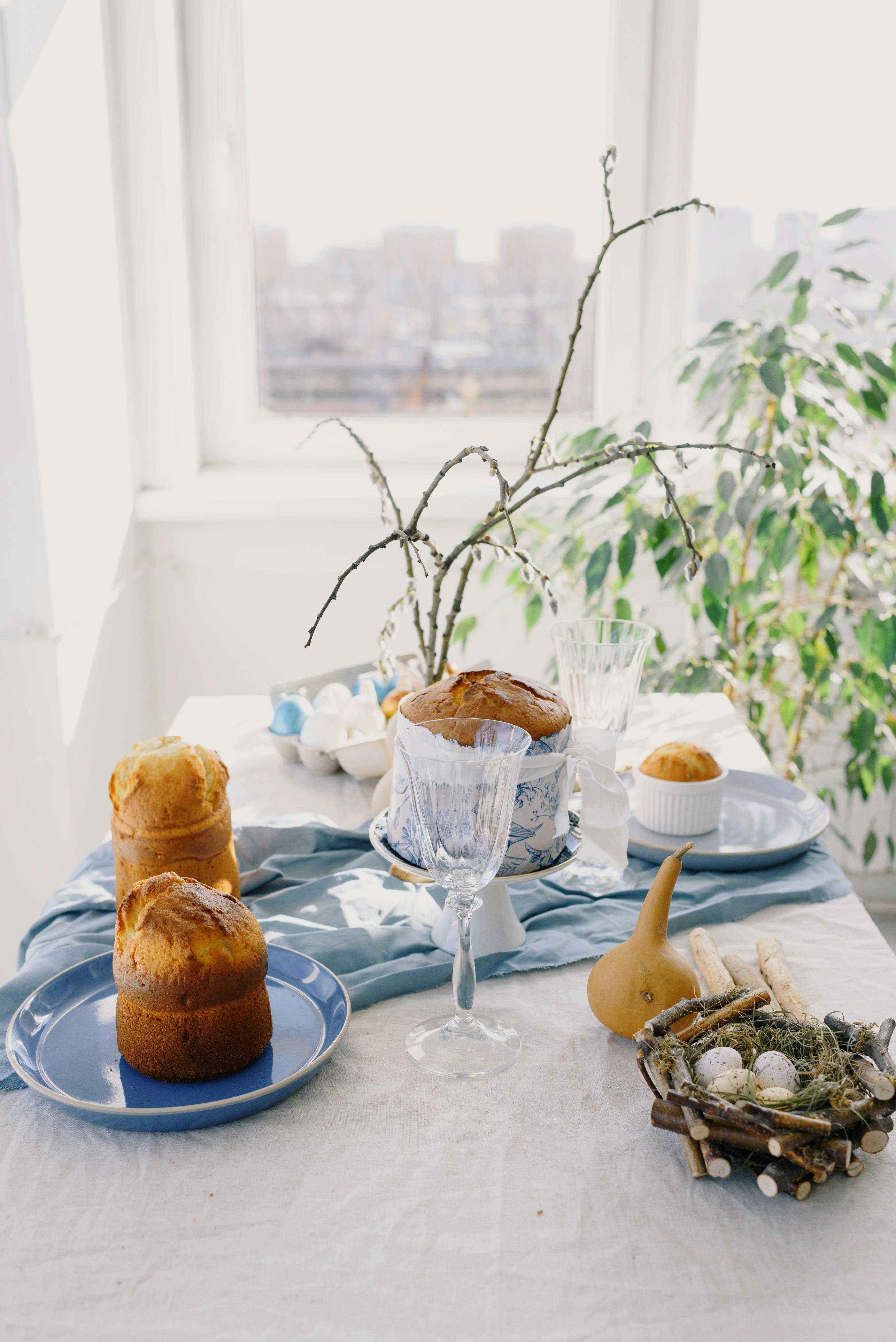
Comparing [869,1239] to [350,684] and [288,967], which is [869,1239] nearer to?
[288,967]

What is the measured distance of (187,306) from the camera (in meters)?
2.53

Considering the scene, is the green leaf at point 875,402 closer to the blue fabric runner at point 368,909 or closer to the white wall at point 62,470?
the blue fabric runner at point 368,909

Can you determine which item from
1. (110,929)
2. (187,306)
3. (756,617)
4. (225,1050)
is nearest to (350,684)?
(110,929)

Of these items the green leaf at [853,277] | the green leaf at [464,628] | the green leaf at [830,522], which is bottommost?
the green leaf at [464,628]

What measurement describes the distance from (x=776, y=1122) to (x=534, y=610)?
5.06 ft

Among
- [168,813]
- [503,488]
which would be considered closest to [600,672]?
[503,488]

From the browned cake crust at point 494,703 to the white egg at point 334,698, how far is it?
46 centimetres

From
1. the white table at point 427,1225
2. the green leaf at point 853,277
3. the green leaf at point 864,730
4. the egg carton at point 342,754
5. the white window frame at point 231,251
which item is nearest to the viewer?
the white table at point 427,1225

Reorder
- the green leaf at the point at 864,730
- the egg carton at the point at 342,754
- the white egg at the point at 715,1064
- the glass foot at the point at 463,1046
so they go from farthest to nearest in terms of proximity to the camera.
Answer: the green leaf at the point at 864,730 < the egg carton at the point at 342,754 < the glass foot at the point at 463,1046 < the white egg at the point at 715,1064

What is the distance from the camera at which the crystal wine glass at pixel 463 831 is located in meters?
0.78

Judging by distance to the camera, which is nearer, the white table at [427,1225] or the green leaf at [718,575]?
the white table at [427,1225]

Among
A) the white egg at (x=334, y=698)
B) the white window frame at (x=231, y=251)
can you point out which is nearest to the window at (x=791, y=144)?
the white window frame at (x=231, y=251)

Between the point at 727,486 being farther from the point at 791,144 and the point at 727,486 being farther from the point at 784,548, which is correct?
the point at 791,144

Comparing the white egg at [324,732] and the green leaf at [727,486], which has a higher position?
the green leaf at [727,486]
